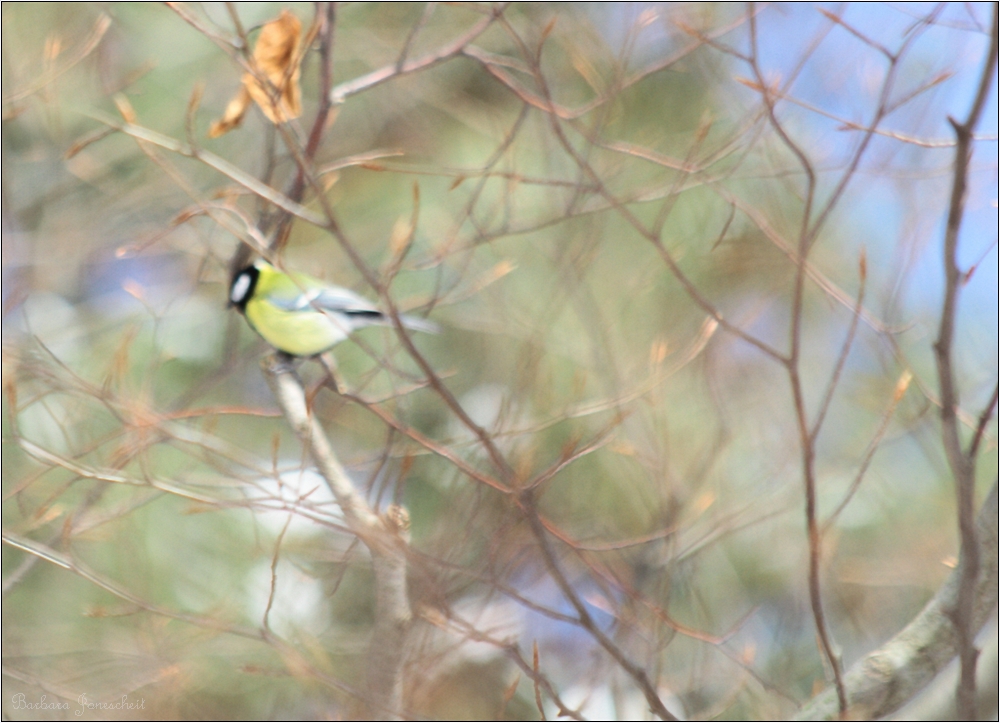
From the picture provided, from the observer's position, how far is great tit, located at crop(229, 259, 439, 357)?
1.54 metres

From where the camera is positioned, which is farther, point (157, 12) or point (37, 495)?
point (157, 12)

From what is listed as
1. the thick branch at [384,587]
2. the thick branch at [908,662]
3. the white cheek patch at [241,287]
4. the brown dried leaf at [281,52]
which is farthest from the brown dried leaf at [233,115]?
the thick branch at [908,662]

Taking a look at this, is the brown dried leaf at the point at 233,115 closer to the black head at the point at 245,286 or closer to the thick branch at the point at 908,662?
the black head at the point at 245,286

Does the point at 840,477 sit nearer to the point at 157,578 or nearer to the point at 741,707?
the point at 741,707

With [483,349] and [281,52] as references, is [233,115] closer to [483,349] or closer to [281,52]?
[281,52]

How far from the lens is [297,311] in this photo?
1.65 m

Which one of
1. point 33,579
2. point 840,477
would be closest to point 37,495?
point 33,579

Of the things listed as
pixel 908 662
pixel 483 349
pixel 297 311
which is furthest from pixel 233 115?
pixel 483 349

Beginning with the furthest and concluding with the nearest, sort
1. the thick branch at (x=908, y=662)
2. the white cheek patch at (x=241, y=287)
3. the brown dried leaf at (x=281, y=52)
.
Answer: the white cheek patch at (x=241, y=287)
the brown dried leaf at (x=281, y=52)
the thick branch at (x=908, y=662)

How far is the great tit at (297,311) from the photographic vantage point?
1.54m

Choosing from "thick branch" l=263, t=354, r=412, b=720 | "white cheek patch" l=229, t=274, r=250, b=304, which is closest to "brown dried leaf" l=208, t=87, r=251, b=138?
"thick branch" l=263, t=354, r=412, b=720

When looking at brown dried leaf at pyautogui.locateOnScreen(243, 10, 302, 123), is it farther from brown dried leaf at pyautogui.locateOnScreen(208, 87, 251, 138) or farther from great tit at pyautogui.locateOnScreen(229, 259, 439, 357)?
great tit at pyautogui.locateOnScreen(229, 259, 439, 357)

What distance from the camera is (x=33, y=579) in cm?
250

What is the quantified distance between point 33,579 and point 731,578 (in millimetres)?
1983
